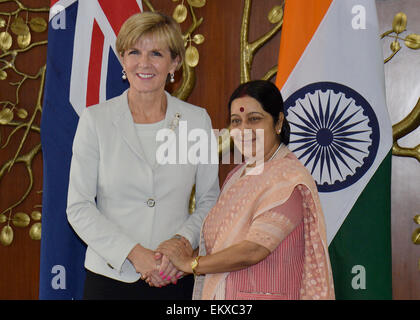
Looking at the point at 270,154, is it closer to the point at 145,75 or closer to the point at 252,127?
the point at 252,127

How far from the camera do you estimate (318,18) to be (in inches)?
89.4

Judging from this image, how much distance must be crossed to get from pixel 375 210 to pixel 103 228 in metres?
1.22

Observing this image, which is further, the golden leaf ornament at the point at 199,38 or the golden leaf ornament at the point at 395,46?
the golden leaf ornament at the point at 199,38

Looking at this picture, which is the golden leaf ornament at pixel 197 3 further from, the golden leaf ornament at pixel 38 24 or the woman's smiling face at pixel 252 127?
the woman's smiling face at pixel 252 127

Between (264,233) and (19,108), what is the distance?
6.55 feet

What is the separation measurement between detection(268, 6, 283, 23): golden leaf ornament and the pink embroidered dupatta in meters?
1.28

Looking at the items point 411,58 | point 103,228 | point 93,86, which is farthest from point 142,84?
point 411,58

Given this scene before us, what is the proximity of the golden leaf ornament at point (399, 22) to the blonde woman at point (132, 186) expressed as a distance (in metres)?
1.34

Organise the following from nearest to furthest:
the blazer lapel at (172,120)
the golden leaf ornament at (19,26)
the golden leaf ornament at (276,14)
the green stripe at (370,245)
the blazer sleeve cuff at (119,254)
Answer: the blazer sleeve cuff at (119,254)
the blazer lapel at (172,120)
the green stripe at (370,245)
the golden leaf ornament at (276,14)
the golden leaf ornament at (19,26)

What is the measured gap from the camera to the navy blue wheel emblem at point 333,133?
2.16 metres

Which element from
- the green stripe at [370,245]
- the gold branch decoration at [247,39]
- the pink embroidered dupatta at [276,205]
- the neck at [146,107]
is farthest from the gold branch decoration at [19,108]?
the green stripe at [370,245]

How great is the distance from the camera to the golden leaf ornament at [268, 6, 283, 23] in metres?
2.68

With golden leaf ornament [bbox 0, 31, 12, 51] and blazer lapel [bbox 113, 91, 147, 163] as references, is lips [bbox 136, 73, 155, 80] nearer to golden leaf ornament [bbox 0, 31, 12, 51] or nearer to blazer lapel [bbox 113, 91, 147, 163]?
blazer lapel [bbox 113, 91, 147, 163]
